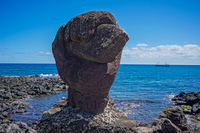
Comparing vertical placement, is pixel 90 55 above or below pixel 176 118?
above

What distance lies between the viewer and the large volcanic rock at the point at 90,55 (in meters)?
5.17

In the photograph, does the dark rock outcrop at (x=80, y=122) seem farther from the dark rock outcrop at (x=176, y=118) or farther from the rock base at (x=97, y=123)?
the dark rock outcrop at (x=176, y=118)

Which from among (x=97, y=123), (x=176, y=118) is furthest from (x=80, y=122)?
(x=176, y=118)

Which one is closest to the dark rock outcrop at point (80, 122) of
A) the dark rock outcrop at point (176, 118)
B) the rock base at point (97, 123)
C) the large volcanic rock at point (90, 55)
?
the rock base at point (97, 123)

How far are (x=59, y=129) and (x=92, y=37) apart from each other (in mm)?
2957

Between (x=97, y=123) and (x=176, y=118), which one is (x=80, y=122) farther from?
(x=176, y=118)

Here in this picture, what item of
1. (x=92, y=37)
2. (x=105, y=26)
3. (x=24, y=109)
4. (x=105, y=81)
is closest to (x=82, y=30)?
(x=92, y=37)

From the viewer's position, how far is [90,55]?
5.32m

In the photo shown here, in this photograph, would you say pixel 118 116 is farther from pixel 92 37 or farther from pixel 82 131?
pixel 92 37

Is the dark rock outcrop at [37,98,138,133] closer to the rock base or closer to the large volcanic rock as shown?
the rock base

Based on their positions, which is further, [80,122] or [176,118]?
[176,118]

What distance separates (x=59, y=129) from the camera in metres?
5.32

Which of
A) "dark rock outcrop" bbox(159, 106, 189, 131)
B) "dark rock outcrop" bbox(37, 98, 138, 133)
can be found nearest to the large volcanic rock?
"dark rock outcrop" bbox(37, 98, 138, 133)

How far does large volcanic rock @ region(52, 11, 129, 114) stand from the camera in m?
5.17
